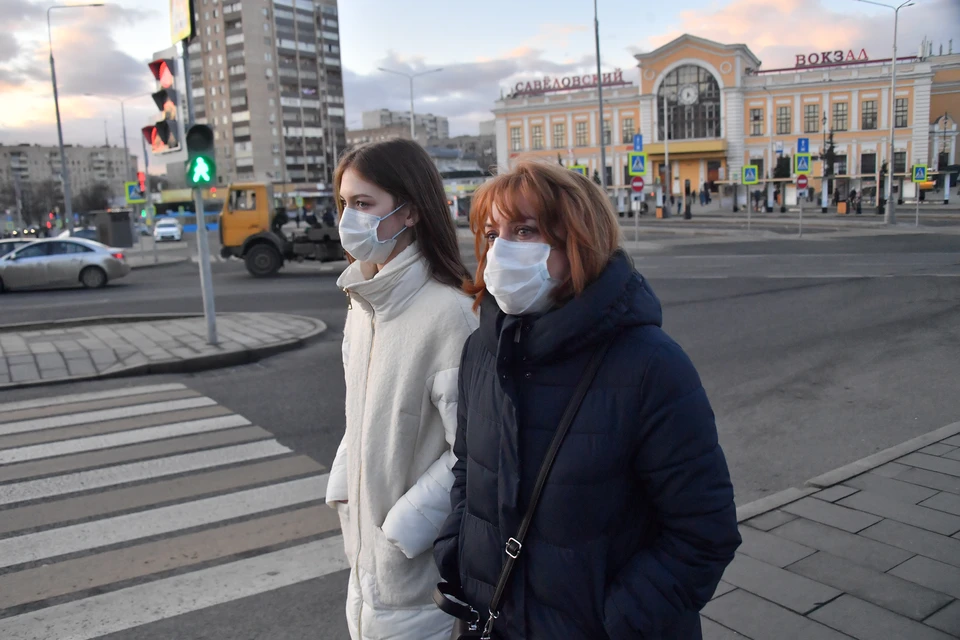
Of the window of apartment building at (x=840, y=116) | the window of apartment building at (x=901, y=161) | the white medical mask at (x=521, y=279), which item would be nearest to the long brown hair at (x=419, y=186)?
the white medical mask at (x=521, y=279)

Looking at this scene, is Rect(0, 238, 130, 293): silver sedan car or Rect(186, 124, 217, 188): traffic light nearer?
Rect(186, 124, 217, 188): traffic light

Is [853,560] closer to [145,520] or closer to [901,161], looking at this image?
[145,520]

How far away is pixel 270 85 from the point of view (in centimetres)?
11106

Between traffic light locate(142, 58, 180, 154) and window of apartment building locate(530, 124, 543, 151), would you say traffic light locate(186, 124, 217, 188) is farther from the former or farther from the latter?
window of apartment building locate(530, 124, 543, 151)

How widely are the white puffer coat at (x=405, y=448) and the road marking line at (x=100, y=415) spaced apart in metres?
6.03

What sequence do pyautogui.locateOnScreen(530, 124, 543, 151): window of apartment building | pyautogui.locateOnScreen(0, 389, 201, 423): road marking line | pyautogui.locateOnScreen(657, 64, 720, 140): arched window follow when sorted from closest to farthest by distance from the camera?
pyautogui.locateOnScreen(0, 389, 201, 423): road marking line → pyautogui.locateOnScreen(657, 64, 720, 140): arched window → pyautogui.locateOnScreen(530, 124, 543, 151): window of apartment building

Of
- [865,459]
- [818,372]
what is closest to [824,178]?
[818,372]

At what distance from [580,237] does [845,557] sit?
2921mm

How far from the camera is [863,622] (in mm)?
3238

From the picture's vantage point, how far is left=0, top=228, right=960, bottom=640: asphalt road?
205 inches

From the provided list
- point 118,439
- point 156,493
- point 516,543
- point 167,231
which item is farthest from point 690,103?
point 516,543

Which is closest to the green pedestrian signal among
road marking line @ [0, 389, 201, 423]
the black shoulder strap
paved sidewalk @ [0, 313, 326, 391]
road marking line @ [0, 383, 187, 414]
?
paved sidewalk @ [0, 313, 326, 391]

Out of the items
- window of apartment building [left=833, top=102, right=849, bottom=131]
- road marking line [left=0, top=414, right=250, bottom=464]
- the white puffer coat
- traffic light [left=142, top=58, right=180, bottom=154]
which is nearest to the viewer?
the white puffer coat

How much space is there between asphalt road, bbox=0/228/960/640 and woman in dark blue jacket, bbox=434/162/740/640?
7.00 ft
